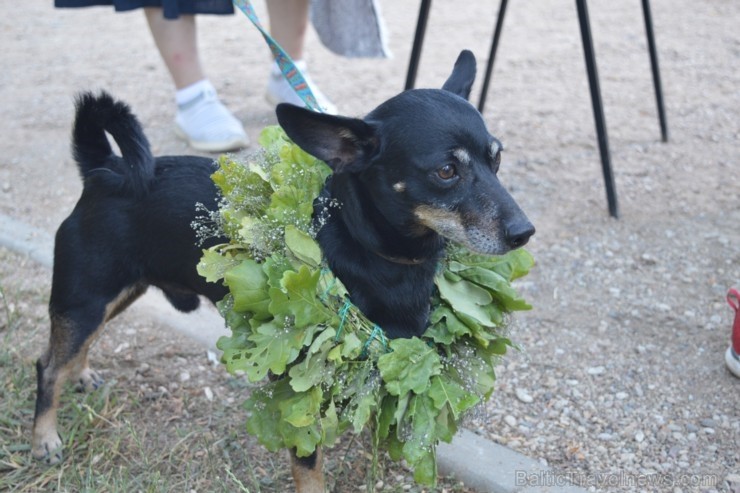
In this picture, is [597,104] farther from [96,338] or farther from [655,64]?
[96,338]

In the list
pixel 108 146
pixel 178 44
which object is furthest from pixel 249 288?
pixel 178 44

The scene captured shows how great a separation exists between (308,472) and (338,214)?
87 centimetres

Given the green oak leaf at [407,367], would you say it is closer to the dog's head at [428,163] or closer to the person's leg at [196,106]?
the dog's head at [428,163]

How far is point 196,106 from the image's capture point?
5434 mm

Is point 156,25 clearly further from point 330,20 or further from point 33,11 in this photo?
point 33,11

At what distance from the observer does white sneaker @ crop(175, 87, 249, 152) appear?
5359 millimetres

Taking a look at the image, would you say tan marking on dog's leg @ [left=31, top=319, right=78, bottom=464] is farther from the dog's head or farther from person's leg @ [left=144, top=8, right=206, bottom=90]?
person's leg @ [left=144, top=8, right=206, bottom=90]

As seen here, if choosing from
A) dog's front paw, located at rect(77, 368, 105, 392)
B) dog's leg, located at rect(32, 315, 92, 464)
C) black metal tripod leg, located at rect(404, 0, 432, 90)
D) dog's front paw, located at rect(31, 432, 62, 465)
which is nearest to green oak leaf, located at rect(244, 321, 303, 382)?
dog's leg, located at rect(32, 315, 92, 464)

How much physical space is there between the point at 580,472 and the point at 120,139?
6.79 feet

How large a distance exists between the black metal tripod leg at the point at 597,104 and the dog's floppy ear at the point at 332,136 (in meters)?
2.29

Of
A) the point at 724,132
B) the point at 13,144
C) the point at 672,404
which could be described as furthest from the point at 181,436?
the point at 724,132

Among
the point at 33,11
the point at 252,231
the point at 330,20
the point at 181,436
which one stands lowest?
the point at 33,11

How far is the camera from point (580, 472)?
2.95 m

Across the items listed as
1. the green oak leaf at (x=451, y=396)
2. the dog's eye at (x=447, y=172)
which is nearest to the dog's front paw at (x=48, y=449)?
the green oak leaf at (x=451, y=396)
